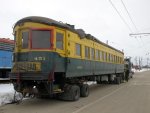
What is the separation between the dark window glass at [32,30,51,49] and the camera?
1332 centimetres

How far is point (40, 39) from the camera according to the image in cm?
1334

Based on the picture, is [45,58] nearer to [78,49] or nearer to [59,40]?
[59,40]

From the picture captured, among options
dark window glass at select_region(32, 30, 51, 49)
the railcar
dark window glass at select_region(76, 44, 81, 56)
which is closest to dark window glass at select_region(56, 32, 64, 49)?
the railcar

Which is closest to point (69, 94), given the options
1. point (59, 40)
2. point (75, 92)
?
point (75, 92)

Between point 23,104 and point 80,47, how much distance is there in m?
4.70

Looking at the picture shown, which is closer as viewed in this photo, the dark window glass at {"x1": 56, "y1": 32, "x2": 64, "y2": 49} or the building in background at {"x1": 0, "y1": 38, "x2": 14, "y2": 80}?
the dark window glass at {"x1": 56, "y1": 32, "x2": 64, "y2": 49}

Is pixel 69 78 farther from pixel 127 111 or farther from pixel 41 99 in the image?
pixel 127 111

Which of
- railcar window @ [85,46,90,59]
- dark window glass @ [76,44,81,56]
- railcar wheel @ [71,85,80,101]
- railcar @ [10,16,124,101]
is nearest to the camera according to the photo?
railcar @ [10,16,124,101]

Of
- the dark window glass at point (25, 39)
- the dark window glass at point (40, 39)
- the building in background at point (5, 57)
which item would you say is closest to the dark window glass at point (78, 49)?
the dark window glass at point (40, 39)

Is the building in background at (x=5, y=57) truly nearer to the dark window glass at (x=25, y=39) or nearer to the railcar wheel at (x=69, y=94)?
the railcar wheel at (x=69, y=94)

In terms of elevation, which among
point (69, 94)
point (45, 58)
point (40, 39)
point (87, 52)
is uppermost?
point (40, 39)

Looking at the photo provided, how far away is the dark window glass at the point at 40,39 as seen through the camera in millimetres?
13320

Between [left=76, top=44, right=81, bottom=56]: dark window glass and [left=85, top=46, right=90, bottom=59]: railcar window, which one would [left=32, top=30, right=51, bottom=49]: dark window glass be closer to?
[left=76, top=44, right=81, bottom=56]: dark window glass

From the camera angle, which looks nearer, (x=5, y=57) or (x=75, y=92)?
(x=75, y=92)
